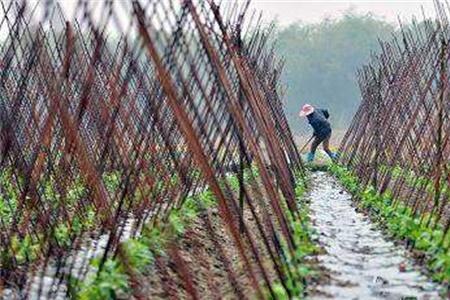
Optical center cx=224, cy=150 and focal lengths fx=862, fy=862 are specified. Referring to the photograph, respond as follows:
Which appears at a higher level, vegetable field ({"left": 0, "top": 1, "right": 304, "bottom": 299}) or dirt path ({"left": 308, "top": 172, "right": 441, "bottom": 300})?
vegetable field ({"left": 0, "top": 1, "right": 304, "bottom": 299})

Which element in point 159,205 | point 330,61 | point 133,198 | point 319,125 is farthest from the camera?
point 330,61

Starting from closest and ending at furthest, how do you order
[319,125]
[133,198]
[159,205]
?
1. [133,198]
2. [159,205]
3. [319,125]

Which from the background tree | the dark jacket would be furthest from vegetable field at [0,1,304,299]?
the background tree

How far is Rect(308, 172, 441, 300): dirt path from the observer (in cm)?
596

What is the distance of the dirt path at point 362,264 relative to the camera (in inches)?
235

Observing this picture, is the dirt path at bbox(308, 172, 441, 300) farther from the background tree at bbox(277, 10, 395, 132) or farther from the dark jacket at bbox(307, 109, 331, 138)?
the background tree at bbox(277, 10, 395, 132)

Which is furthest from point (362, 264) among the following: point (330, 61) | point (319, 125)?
point (330, 61)

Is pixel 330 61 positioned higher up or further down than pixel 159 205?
higher up

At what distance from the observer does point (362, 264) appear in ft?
23.6

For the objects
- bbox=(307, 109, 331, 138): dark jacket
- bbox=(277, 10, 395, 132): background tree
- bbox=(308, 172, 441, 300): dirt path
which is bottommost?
bbox=(308, 172, 441, 300): dirt path

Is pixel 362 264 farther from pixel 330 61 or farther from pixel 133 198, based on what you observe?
pixel 330 61

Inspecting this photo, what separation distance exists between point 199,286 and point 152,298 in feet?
2.15

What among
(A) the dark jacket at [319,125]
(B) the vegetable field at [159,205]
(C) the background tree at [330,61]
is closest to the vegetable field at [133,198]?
(B) the vegetable field at [159,205]

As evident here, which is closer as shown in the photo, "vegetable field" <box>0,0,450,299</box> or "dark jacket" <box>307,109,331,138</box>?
"vegetable field" <box>0,0,450,299</box>
